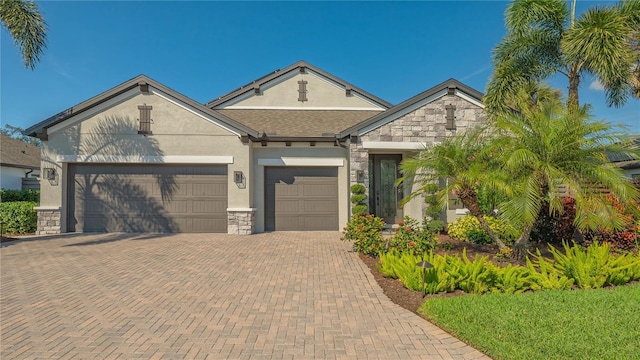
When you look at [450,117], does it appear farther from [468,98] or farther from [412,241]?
[412,241]

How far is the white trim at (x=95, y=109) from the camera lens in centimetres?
1150

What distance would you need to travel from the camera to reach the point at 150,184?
11883 millimetres

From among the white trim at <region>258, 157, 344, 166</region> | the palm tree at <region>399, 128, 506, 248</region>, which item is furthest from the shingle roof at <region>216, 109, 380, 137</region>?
the palm tree at <region>399, 128, 506, 248</region>

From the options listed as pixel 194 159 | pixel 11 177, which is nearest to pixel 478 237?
pixel 194 159

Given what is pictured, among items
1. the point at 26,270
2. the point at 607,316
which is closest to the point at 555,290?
the point at 607,316

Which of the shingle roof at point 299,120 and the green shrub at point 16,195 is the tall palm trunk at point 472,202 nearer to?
the shingle roof at point 299,120

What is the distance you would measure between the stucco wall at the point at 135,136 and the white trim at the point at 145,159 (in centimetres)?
9

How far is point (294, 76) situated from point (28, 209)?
41.3 ft

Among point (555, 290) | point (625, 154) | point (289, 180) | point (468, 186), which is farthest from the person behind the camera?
point (289, 180)

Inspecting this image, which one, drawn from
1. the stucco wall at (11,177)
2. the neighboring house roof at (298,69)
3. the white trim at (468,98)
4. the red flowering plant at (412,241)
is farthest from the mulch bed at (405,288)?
the stucco wall at (11,177)

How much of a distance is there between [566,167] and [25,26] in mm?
16285

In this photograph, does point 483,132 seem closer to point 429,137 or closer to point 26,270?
point 429,137

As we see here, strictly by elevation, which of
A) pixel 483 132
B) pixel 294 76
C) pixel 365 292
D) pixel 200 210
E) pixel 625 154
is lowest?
pixel 365 292

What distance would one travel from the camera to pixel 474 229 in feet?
32.3
